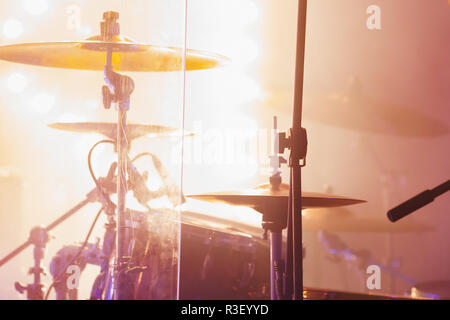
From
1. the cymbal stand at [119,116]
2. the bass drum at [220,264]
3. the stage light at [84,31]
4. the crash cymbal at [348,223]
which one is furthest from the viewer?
the crash cymbal at [348,223]

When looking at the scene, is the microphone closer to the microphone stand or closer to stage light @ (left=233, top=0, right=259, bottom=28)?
the microphone stand

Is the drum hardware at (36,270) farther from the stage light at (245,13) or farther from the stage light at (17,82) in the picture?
the stage light at (245,13)

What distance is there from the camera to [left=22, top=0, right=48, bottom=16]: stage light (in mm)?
1172

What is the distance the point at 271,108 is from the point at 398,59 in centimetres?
64

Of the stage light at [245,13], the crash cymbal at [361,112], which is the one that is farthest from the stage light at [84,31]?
the crash cymbal at [361,112]

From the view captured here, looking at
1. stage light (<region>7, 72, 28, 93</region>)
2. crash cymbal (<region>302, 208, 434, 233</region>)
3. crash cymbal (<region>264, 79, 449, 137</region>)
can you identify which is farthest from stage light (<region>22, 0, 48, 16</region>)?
crash cymbal (<region>302, 208, 434, 233</region>)

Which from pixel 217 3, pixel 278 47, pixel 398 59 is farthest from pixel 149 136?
pixel 398 59

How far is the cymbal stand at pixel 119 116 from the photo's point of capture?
1082 mm

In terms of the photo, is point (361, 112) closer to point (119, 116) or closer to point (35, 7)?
point (119, 116)

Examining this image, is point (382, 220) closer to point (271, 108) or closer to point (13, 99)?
point (271, 108)

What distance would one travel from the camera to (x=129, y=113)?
114cm

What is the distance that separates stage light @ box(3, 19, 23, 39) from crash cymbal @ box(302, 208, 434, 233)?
139 cm

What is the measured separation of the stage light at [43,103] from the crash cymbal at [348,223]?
4.27ft

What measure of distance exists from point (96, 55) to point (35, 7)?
17cm
